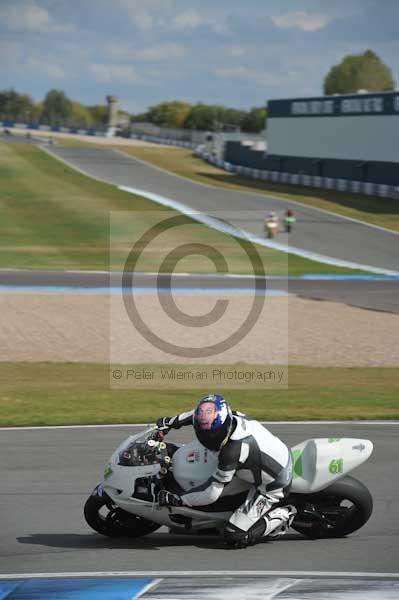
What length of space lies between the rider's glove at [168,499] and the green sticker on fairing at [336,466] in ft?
4.39

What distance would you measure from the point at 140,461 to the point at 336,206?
164 feet

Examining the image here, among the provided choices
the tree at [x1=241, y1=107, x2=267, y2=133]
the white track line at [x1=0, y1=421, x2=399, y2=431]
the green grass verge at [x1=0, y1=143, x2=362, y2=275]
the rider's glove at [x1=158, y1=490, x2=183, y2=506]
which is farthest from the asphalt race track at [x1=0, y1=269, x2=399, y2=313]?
the tree at [x1=241, y1=107, x2=267, y2=133]

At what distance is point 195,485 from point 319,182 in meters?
60.4

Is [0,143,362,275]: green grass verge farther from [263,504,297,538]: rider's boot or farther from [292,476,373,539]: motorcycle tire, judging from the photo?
[263,504,297,538]: rider's boot

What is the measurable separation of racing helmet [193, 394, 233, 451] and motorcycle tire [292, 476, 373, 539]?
3.76 ft

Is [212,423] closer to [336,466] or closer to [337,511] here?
[336,466]

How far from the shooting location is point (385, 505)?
977cm

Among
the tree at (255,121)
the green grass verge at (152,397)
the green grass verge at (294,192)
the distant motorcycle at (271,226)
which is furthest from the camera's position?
the tree at (255,121)

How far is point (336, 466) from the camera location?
8445mm

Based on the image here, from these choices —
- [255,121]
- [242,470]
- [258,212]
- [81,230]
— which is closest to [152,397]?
[242,470]

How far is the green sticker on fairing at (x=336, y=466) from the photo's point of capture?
8.43 m

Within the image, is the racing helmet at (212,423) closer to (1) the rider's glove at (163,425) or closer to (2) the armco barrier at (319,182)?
(1) the rider's glove at (163,425)

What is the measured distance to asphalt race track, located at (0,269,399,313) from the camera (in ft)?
98.8

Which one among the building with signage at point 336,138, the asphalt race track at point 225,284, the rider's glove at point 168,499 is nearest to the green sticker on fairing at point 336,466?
the rider's glove at point 168,499
